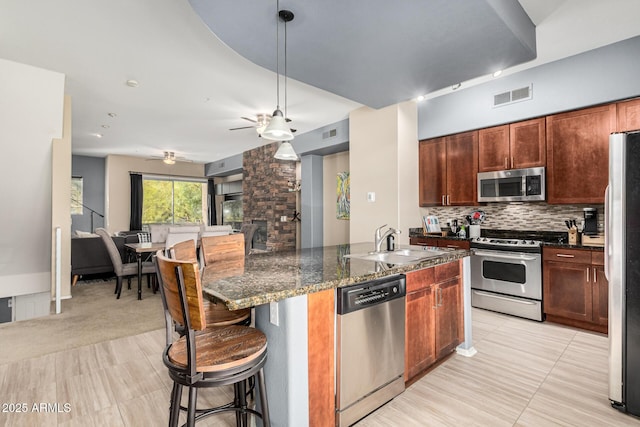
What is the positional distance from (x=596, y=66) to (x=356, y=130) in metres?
2.78

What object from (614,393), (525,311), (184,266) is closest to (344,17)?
(184,266)

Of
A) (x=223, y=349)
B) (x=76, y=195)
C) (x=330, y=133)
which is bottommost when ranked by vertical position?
(x=223, y=349)

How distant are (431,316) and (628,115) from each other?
9.27ft

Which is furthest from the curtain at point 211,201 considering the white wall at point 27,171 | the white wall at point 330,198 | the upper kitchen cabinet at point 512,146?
the upper kitchen cabinet at point 512,146

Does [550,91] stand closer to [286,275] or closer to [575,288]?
[575,288]

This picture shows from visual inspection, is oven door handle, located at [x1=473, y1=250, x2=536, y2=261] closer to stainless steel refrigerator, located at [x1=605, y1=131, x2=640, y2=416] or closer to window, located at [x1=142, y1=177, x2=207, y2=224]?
stainless steel refrigerator, located at [x1=605, y1=131, x2=640, y2=416]

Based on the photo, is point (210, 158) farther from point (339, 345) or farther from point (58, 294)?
point (339, 345)

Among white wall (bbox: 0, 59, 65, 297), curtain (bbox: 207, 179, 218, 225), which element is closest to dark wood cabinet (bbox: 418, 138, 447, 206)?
white wall (bbox: 0, 59, 65, 297)

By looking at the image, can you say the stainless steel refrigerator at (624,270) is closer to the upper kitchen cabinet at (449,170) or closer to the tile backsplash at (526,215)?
the tile backsplash at (526,215)

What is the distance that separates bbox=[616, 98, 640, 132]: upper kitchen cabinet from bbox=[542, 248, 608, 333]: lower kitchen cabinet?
4.00 feet

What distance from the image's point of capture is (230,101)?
15.0ft

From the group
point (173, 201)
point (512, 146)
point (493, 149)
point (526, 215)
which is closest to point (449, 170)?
point (493, 149)

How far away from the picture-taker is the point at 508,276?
11.8 feet

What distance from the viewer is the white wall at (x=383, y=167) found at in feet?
14.3
